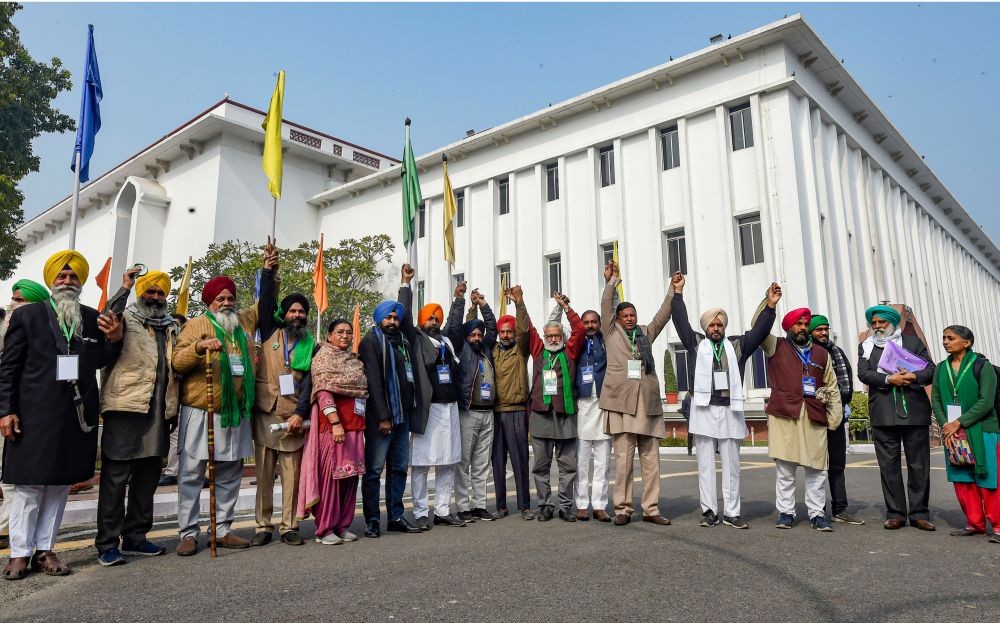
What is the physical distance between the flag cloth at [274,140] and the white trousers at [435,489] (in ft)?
15.5

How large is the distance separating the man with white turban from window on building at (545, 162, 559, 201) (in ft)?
63.7

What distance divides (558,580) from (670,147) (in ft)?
67.4

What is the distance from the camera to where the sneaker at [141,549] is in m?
4.80

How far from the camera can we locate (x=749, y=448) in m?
15.8

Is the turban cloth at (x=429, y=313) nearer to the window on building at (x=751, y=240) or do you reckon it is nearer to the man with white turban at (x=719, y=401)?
the man with white turban at (x=719, y=401)

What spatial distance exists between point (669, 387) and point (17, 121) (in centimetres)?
1946

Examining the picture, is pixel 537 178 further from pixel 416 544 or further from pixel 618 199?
pixel 416 544

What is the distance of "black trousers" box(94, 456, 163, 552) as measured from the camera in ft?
14.9

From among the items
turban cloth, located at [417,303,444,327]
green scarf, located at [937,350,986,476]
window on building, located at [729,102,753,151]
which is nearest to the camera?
green scarf, located at [937,350,986,476]

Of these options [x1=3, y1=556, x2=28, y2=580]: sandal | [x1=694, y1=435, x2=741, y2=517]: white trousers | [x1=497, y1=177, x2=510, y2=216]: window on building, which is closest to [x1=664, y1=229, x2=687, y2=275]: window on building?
[x1=497, y1=177, x2=510, y2=216]: window on building

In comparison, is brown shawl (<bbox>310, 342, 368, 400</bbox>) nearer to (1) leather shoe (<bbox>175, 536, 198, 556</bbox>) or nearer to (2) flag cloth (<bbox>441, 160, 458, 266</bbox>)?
(1) leather shoe (<bbox>175, 536, 198, 556</bbox>)

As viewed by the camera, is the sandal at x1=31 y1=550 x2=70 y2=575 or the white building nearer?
the sandal at x1=31 y1=550 x2=70 y2=575

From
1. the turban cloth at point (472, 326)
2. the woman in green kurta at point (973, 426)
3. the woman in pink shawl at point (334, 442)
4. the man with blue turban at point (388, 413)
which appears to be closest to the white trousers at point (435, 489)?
the man with blue turban at point (388, 413)

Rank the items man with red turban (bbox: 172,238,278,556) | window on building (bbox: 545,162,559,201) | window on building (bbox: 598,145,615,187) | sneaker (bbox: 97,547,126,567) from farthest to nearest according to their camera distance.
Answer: window on building (bbox: 545,162,559,201) → window on building (bbox: 598,145,615,187) → man with red turban (bbox: 172,238,278,556) → sneaker (bbox: 97,547,126,567)
